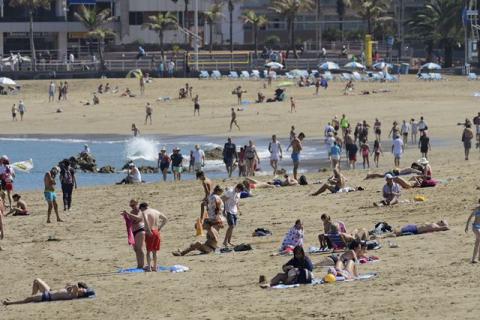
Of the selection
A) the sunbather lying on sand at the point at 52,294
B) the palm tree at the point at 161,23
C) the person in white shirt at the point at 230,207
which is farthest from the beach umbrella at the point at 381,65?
the sunbather lying on sand at the point at 52,294

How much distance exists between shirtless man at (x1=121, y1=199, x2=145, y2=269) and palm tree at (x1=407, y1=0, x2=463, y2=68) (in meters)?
54.8

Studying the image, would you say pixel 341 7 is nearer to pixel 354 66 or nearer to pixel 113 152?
pixel 354 66

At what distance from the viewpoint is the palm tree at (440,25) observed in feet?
242

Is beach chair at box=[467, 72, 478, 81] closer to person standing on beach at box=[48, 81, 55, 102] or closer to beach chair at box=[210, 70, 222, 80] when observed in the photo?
beach chair at box=[210, 70, 222, 80]

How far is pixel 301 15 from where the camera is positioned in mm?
89500

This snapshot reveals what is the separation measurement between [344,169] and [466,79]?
1222 inches

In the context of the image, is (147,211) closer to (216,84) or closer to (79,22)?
(216,84)

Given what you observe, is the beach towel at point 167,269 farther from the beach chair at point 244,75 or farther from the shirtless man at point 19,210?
the beach chair at point 244,75

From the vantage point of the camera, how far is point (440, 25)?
75.0 m

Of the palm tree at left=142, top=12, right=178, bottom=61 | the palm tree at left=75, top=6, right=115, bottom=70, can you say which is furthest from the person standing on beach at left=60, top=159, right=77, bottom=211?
the palm tree at left=75, top=6, right=115, bottom=70

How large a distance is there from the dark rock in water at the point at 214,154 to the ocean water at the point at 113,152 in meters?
0.58

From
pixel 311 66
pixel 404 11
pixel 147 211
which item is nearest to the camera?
pixel 147 211

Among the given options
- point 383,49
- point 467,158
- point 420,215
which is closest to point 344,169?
point 467,158

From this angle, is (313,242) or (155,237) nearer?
(155,237)
